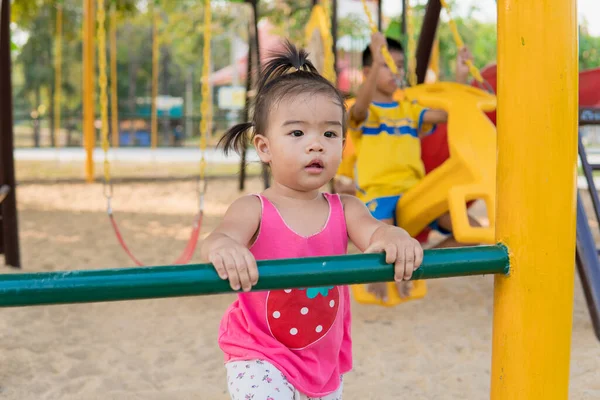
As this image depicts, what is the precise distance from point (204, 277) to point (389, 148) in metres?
2.42

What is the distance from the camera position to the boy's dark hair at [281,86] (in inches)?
51.6

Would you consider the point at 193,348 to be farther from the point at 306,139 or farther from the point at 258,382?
the point at 306,139

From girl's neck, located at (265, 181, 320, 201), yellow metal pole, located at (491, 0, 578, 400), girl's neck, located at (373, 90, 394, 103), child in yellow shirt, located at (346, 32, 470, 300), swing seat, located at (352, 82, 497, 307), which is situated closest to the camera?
yellow metal pole, located at (491, 0, 578, 400)

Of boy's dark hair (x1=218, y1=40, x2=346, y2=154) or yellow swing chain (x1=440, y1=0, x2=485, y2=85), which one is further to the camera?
yellow swing chain (x1=440, y1=0, x2=485, y2=85)

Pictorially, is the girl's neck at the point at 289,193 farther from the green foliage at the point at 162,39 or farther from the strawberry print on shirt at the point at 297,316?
the green foliage at the point at 162,39

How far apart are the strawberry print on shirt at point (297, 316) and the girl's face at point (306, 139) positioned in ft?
0.71

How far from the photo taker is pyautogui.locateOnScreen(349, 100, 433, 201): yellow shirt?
3.23 m

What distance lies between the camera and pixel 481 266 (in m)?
1.02

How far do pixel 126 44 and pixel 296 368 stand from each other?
2654cm

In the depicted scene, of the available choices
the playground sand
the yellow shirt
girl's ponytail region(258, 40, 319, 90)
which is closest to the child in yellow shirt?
the yellow shirt

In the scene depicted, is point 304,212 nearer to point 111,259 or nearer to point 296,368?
point 296,368

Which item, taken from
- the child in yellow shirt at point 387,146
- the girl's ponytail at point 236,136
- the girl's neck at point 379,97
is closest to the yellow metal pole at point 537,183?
the girl's ponytail at point 236,136

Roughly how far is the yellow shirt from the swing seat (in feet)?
0.43

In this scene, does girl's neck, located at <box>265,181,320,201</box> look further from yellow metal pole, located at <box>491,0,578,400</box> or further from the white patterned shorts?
yellow metal pole, located at <box>491,0,578,400</box>
